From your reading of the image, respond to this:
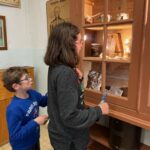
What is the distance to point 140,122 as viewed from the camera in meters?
0.97

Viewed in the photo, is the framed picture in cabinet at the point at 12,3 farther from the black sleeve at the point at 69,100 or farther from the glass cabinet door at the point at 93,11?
the black sleeve at the point at 69,100

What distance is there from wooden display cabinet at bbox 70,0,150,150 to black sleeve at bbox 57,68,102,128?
1.04ft

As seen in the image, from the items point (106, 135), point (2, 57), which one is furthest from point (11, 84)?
point (2, 57)

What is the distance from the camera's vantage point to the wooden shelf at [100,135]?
133 centimetres

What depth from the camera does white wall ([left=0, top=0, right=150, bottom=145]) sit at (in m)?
2.25

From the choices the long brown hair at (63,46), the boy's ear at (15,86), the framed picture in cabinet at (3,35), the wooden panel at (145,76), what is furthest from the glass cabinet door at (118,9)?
the framed picture in cabinet at (3,35)

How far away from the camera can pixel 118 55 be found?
1.13 metres

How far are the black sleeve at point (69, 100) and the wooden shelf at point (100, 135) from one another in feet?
1.78

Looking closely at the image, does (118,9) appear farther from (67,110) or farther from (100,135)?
(100,135)

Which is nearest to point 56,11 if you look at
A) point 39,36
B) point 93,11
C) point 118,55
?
point 39,36

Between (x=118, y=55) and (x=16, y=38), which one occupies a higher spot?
(x=16, y=38)

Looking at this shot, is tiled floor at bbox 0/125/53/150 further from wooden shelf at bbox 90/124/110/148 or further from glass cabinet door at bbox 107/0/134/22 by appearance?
glass cabinet door at bbox 107/0/134/22

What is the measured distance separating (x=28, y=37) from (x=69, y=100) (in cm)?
190

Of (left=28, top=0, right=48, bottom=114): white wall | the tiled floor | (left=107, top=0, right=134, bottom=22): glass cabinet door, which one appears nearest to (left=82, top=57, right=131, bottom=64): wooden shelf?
(left=107, top=0, right=134, bottom=22): glass cabinet door
